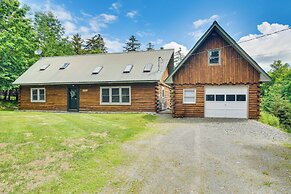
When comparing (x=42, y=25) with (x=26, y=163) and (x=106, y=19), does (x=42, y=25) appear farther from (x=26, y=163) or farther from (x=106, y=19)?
(x=26, y=163)

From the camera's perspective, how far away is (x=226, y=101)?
14.5 metres

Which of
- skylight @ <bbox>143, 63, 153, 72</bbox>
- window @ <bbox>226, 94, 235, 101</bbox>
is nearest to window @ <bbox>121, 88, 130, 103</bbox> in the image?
skylight @ <bbox>143, 63, 153, 72</bbox>

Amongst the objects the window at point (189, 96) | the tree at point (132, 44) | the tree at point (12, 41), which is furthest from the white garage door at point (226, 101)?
the tree at point (132, 44)

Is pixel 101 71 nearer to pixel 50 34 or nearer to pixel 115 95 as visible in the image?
pixel 115 95

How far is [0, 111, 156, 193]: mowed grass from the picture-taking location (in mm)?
4328

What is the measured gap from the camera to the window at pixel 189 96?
14953 mm

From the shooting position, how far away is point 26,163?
17.8 ft

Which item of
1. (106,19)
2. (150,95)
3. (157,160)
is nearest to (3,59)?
(106,19)

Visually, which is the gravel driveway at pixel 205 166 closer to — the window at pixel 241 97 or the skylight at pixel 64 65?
the window at pixel 241 97

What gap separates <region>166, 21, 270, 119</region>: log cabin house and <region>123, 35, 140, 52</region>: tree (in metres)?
39.5

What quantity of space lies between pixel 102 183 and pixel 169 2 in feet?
52.0

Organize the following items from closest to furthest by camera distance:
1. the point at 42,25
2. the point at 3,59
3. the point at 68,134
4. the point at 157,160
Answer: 1. the point at 157,160
2. the point at 68,134
3. the point at 3,59
4. the point at 42,25

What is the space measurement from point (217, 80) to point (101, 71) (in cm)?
975

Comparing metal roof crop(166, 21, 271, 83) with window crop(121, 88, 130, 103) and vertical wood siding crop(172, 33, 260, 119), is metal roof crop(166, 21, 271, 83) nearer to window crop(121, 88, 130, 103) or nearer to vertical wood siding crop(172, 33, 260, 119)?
vertical wood siding crop(172, 33, 260, 119)
